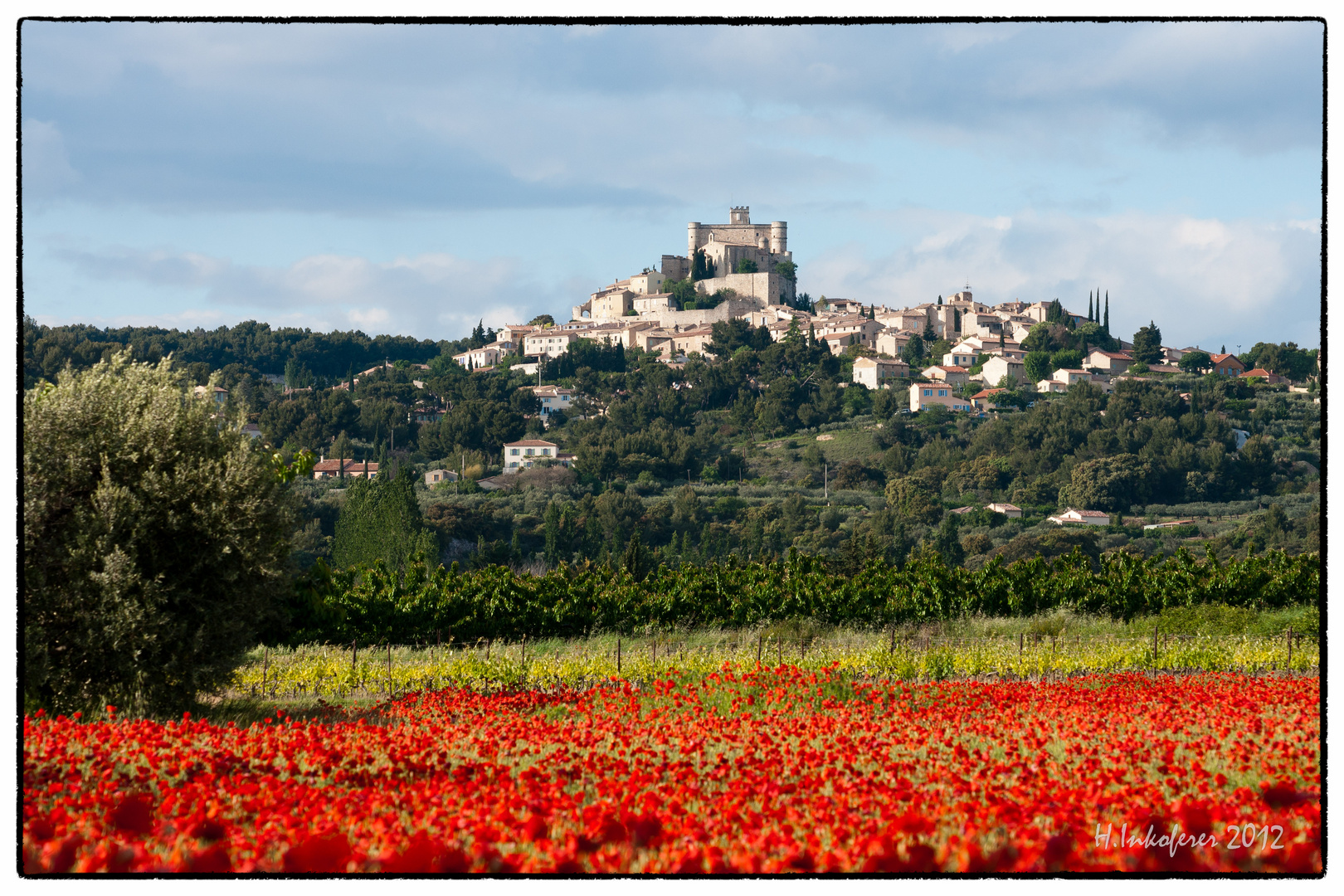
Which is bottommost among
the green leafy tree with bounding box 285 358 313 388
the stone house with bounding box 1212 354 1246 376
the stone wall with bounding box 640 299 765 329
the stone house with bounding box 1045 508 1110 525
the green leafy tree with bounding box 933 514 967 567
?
the green leafy tree with bounding box 933 514 967 567

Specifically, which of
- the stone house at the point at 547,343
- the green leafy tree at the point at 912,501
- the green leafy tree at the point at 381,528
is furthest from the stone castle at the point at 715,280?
the green leafy tree at the point at 381,528

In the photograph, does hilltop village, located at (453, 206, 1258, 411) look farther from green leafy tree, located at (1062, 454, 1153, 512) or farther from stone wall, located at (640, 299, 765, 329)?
green leafy tree, located at (1062, 454, 1153, 512)

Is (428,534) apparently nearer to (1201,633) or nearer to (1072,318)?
(1201,633)

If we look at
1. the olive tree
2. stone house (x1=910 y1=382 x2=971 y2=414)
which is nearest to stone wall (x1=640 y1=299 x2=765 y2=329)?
stone house (x1=910 y1=382 x2=971 y2=414)

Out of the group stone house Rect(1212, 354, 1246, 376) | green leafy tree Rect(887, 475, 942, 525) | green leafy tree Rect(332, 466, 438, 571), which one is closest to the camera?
green leafy tree Rect(332, 466, 438, 571)

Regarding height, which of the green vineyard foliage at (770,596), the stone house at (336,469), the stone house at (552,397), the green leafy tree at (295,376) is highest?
the green leafy tree at (295,376)

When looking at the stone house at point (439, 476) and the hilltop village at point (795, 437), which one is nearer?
the hilltop village at point (795, 437)

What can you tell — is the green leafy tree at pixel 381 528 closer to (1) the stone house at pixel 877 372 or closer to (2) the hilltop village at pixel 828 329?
(2) the hilltop village at pixel 828 329
